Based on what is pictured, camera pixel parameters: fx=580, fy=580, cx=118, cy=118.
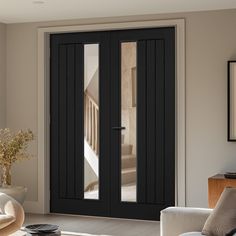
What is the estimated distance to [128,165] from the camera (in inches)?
271

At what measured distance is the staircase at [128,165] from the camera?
6.86 meters

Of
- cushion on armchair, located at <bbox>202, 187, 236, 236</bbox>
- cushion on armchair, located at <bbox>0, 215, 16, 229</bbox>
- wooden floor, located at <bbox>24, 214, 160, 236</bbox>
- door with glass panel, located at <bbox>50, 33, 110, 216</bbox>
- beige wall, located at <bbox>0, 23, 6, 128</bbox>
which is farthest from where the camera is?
beige wall, located at <bbox>0, 23, 6, 128</bbox>

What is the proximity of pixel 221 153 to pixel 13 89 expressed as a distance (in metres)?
2.76

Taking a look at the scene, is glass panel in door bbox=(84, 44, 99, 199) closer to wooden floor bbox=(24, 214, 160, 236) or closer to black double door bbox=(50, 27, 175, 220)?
black double door bbox=(50, 27, 175, 220)

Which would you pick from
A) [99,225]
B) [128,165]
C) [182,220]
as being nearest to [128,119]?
[128,165]

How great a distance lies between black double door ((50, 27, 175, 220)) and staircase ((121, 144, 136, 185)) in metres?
0.01

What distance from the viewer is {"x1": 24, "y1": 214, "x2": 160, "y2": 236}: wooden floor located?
243 inches

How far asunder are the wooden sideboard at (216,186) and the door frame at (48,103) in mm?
663

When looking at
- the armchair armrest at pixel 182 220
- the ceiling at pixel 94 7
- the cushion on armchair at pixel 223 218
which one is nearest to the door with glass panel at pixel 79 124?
the ceiling at pixel 94 7

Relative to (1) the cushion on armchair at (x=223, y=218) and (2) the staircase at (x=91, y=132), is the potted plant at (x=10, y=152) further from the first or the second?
(1) the cushion on armchair at (x=223, y=218)

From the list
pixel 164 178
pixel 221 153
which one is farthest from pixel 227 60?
pixel 164 178

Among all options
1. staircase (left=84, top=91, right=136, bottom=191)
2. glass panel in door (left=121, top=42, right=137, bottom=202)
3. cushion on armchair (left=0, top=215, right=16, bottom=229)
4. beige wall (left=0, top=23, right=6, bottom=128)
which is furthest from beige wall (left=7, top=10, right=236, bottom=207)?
cushion on armchair (left=0, top=215, right=16, bottom=229)

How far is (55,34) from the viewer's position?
7.22 metres

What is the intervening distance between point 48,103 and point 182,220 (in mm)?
3252
